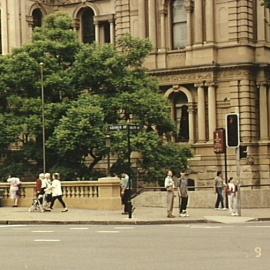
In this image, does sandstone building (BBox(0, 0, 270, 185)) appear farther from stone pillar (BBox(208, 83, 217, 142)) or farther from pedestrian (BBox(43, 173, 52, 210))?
pedestrian (BBox(43, 173, 52, 210))

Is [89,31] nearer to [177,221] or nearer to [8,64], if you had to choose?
[8,64]

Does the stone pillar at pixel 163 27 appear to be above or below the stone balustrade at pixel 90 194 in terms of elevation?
above

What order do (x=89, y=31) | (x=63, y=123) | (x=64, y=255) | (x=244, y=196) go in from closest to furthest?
(x=64, y=255), (x=244, y=196), (x=63, y=123), (x=89, y=31)

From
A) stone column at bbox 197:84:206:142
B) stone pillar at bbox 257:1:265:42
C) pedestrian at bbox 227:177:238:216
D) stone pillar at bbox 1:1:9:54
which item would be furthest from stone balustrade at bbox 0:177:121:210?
stone pillar at bbox 1:1:9:54

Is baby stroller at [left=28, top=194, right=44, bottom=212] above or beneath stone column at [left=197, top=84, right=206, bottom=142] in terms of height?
beneath

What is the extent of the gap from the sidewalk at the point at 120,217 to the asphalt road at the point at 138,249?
4.82 meters

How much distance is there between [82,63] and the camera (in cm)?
4072

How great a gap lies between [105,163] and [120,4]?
1118 cm

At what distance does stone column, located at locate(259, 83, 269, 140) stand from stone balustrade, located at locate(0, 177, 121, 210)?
1771 centimetres

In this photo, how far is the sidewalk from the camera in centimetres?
2783

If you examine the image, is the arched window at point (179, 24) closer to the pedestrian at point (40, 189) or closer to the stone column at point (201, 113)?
the stone column at point (201, 113)

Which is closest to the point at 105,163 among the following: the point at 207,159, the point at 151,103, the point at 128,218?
the point at 207,159

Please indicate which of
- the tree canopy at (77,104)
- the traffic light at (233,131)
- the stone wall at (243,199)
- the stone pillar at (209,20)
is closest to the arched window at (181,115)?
the stone pillar at (209,20)

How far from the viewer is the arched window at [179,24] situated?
168 feet
